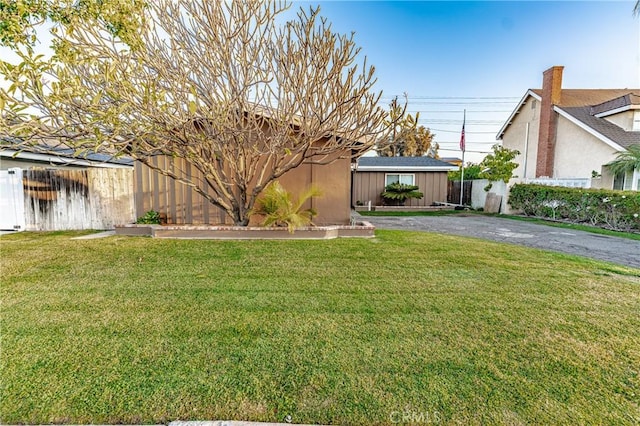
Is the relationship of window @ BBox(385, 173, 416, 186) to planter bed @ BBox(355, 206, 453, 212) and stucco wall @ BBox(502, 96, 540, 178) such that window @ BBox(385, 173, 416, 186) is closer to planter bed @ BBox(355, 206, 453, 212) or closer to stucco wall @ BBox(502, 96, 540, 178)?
planter bed @ BBox(355, 206, 453, 212)

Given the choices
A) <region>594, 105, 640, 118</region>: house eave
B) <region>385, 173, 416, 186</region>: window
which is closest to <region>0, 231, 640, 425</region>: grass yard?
<region>385, 173, 416, 186</region>: window

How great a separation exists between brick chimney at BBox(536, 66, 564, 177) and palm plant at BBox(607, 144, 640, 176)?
3.54 metres

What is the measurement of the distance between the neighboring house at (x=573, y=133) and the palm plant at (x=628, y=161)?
13.7 inches

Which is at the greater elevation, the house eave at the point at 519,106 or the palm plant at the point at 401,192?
the house eave at the point at 519,106

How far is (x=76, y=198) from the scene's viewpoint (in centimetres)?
829

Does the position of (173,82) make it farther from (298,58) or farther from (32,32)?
(298,58)

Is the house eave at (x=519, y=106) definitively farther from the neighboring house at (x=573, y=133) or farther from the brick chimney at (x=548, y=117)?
the brick chimney at (x=548, y=117)

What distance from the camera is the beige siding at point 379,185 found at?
54.0ft

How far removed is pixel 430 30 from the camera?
12.0 m

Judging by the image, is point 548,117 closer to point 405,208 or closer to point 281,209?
point 405,208

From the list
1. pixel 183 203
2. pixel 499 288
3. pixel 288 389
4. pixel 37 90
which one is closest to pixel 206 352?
pixel 288 389

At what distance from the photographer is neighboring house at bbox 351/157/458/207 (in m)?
16.3

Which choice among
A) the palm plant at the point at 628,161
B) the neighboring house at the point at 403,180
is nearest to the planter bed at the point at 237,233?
the neighboring house at the point at 403,180

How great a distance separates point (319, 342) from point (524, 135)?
21045 millimetres
